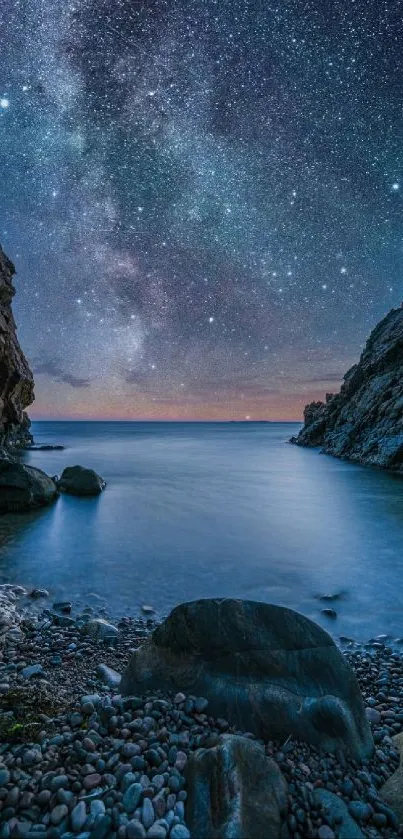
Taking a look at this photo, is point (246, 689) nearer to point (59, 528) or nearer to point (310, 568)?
point (310, 568)

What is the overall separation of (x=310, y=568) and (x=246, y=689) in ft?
19.7

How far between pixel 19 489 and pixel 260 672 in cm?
1168

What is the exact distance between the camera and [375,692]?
12.6 ft

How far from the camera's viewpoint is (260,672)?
2.92 metres

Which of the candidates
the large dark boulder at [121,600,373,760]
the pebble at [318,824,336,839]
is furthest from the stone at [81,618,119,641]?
the pebble at [318,824,336,839]

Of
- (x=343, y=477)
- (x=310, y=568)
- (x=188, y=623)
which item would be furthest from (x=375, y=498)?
(x=188, y=623)

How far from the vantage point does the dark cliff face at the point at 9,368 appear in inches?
1007

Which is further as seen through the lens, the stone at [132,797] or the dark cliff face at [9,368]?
the dark cliff face at [9,368]

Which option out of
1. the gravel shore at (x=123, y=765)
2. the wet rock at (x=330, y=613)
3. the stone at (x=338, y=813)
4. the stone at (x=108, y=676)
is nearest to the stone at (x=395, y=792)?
the gravel shore at (x=123, y=765)

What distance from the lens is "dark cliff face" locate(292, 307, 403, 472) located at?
85.1 feet

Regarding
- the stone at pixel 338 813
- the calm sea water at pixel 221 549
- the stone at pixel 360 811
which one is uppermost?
the stone at pixel 338 813

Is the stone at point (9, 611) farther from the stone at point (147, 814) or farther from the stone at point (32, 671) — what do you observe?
the stone at point (147, 814)

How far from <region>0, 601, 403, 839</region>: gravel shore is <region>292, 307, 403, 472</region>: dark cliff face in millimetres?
24411

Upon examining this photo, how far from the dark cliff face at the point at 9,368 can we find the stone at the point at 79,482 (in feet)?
42.0
